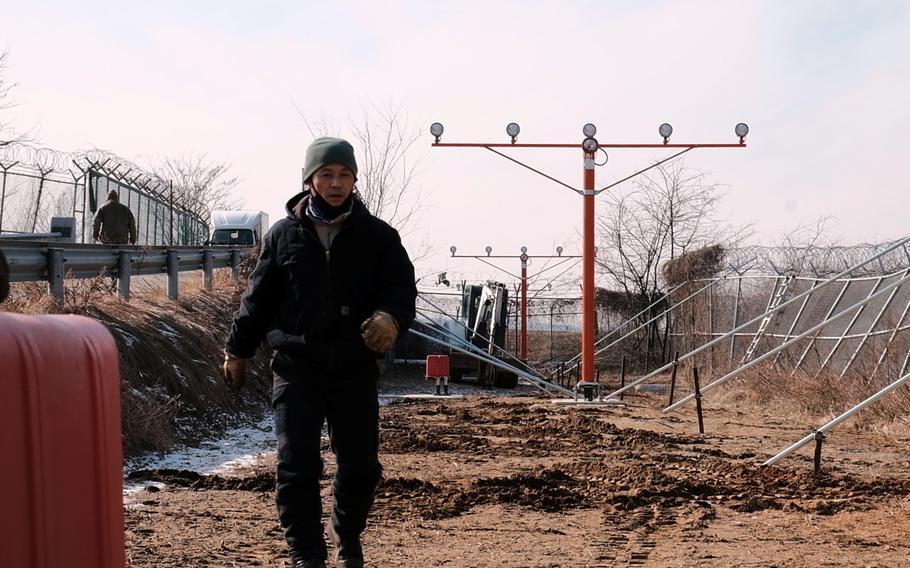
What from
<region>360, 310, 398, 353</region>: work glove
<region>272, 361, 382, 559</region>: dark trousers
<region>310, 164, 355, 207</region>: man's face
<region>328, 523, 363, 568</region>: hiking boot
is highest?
<region>310, 164, 355, 207</region>: man's face

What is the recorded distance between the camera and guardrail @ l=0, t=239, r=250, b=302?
11.3m

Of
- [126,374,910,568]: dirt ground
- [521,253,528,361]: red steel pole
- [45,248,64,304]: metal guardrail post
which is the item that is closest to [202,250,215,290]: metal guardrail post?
[126,374,910,568]: dirt ground

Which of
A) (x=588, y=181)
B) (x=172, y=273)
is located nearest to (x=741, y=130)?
(x=588, y=181)

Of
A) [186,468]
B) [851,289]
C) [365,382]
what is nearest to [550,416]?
[851,289]

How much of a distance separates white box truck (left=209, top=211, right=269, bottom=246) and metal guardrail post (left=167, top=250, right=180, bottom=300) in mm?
18110

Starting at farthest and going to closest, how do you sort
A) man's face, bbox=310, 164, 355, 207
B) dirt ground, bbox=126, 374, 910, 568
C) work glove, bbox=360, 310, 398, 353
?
dirt ground, bbox=126, 374, 910, 568 → man's face, bbox=310, 164, 355, 207 → work glove, bbox=360, 310, 398, 353

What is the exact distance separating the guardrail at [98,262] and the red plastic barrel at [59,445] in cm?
778

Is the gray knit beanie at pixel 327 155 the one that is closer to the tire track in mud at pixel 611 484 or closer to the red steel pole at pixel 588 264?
the tire track in mud at pixel 611 484

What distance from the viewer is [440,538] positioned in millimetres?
6801

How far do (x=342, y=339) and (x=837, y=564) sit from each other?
8.49 ft

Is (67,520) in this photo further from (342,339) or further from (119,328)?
(119,328)

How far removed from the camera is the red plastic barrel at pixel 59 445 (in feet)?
10.0

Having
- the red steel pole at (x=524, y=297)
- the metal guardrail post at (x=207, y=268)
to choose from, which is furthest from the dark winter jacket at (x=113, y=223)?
the red steel pole at (x=524, y=297)

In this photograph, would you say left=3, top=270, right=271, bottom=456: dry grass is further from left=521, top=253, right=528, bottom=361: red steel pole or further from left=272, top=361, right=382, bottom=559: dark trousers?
left=521, top=253, right=528, bottom=361: red steel pole
